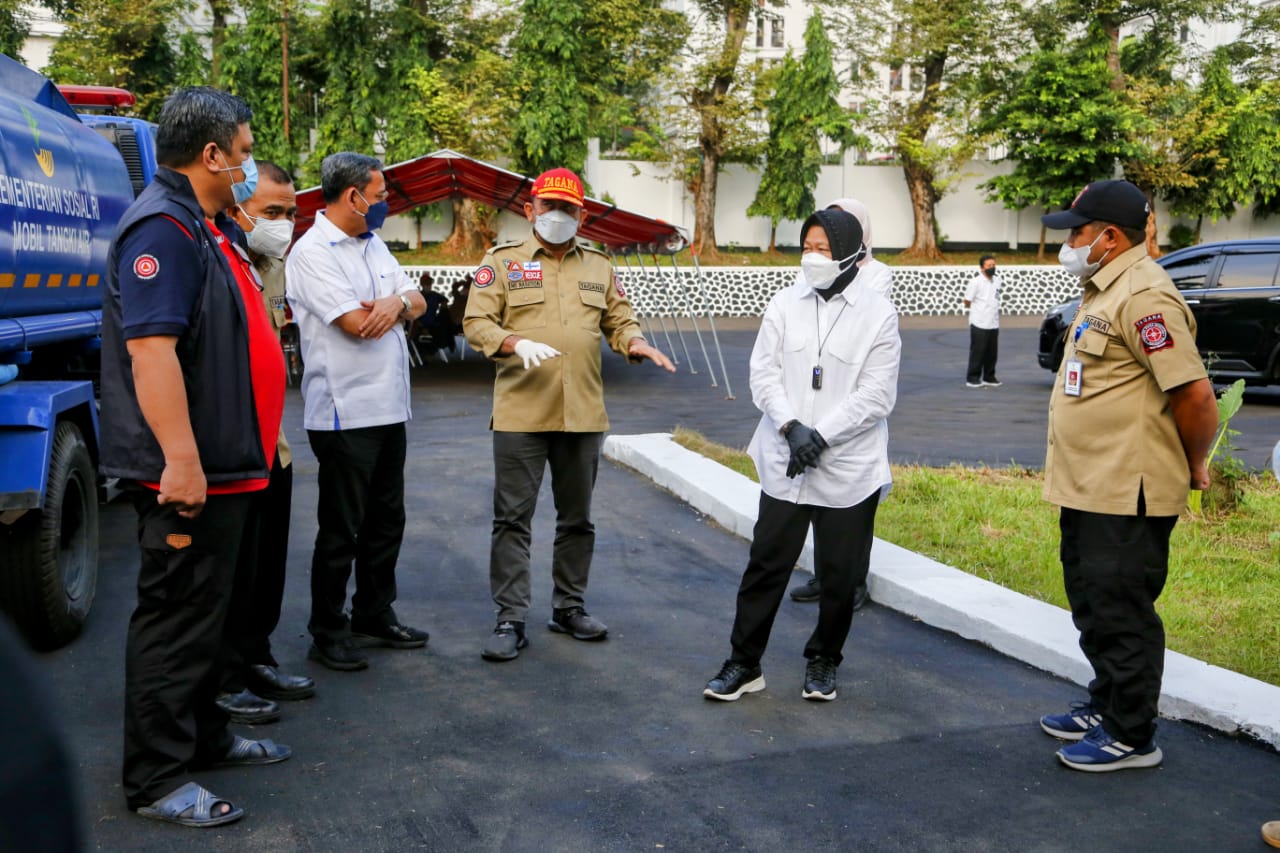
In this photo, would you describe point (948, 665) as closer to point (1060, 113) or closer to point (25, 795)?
point (25, 795)

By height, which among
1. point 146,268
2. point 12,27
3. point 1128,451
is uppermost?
point 12,27

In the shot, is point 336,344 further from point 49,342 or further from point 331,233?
point 49,342

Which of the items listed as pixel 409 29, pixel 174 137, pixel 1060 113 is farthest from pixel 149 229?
pixel 1060 113

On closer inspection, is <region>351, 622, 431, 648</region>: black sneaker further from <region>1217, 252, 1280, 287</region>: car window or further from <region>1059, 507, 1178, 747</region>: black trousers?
<region>1217, 252, 1280, 287</region>: car window

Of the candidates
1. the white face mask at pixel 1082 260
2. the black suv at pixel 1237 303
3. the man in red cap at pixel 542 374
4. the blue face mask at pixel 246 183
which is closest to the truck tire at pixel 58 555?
the man in red cap at pixel 542 374

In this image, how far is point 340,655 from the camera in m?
4.82

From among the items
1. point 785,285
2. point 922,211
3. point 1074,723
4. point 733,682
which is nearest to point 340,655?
point 733,682

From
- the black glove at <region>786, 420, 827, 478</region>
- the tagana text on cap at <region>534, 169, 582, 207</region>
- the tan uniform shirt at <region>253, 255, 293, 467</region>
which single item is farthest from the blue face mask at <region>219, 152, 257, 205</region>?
the black glove at <region>786, 420, 827, 478</region>

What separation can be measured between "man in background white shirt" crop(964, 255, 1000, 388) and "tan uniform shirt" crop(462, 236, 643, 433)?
37.2 feet

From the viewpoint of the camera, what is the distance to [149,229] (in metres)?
3.33

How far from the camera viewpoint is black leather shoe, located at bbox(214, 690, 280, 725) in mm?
4199

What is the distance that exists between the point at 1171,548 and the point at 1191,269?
28.8 feet

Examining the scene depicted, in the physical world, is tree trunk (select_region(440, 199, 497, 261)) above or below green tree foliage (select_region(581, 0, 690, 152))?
below

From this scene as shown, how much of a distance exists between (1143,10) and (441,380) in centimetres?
2696
